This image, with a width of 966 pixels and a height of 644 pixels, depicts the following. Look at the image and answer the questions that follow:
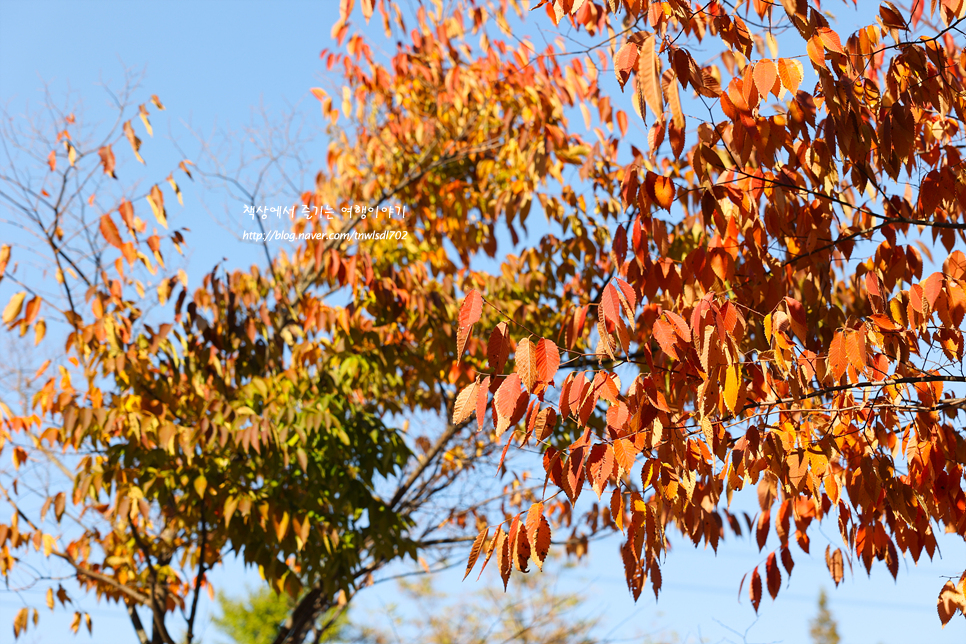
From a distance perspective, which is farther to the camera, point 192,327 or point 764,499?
point 192,327

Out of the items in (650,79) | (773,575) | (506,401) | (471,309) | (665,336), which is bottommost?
(773,575)

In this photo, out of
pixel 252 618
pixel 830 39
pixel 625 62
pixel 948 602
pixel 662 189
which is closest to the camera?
pixel 625 62

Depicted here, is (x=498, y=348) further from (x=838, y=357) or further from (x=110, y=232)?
(x=110, y=232)

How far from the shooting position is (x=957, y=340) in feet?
6.37

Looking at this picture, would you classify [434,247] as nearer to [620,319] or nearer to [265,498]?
[265,498]

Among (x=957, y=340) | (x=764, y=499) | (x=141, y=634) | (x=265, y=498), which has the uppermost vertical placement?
(x=265, y=498)

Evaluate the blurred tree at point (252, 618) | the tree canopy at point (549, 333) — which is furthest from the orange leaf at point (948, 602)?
the blurred tree at point (252, 618)

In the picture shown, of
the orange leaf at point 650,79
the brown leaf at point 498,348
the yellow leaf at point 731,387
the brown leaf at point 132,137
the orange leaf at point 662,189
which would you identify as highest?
the brown leaf at point 132,137

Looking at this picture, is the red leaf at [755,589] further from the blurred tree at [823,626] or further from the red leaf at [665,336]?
the blurred tree at [823,626]

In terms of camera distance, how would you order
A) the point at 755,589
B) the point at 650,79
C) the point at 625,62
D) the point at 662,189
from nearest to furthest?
the point at 650,79 < the point at 625,62 < the point at 662,189 < the point at 755,589

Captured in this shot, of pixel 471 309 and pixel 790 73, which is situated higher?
pixel 790 73

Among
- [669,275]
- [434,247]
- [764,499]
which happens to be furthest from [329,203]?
[764,499]

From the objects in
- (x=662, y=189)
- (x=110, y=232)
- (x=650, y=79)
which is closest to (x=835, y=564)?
(x=662, y=189)

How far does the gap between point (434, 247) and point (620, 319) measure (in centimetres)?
366
